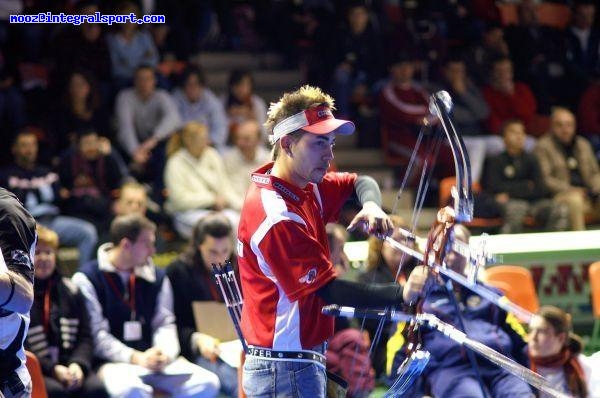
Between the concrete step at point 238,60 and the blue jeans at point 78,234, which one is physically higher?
the concrete step at point 238,60

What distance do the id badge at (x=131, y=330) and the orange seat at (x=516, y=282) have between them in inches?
93.8

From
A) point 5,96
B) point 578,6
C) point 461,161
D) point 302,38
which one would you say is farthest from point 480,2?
point 461,161

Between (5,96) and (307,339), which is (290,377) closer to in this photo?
(307,339)

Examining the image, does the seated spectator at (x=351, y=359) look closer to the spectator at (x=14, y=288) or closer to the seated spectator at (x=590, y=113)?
the spectator at (x=14, y=288)

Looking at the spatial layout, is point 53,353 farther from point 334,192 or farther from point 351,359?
point 334,192

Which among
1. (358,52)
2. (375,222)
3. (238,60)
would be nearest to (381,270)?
(375,222)

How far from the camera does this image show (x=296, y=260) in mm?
4285

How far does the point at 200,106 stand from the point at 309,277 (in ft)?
23.4

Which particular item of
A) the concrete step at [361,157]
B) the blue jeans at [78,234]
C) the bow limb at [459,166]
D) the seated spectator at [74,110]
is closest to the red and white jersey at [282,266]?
the bow limb at [459,166]

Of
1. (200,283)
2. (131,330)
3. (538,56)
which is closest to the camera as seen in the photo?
(131,330)

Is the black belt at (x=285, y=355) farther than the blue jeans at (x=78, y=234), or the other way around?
the blue jeans at (x=78, y=234)

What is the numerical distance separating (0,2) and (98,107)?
5.54 feet

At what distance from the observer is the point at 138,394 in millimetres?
6902

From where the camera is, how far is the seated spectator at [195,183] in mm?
10070
